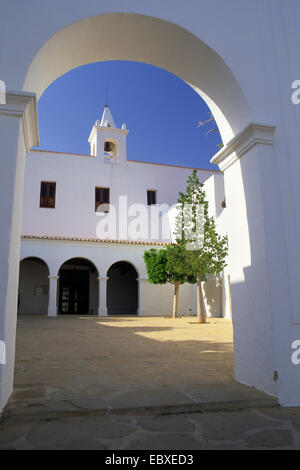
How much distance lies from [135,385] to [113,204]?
19.9 meters

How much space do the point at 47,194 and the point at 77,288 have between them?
6092mm

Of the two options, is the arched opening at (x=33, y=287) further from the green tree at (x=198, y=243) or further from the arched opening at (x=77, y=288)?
the green tree at (x=198, y=243)

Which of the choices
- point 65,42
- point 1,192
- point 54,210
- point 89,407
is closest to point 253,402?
point 89,407

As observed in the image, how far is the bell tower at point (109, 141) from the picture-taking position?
2339 cm

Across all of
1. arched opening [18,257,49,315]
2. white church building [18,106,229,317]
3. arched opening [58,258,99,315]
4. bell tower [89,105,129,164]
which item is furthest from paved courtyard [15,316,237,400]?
bell tower [89,105,129,164]

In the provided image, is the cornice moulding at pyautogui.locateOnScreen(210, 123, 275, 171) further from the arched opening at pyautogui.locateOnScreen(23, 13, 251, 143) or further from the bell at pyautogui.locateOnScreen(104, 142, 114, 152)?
the bell at pyautogui.locateOnScreen(104, 142, 114, 152)

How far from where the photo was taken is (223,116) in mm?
4105

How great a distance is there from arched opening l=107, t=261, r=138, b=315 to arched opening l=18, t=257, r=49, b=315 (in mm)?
3976

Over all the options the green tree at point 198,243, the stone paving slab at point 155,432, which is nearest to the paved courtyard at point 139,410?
the stone paving slab at point 155,432

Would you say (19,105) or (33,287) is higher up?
(19,105)

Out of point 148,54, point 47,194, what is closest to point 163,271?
point 47,194

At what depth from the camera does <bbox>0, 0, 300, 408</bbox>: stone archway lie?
10.3 feet

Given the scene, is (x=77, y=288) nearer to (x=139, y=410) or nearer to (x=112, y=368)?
(x=112, y=368)

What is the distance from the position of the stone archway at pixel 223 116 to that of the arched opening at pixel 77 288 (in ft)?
59.9
